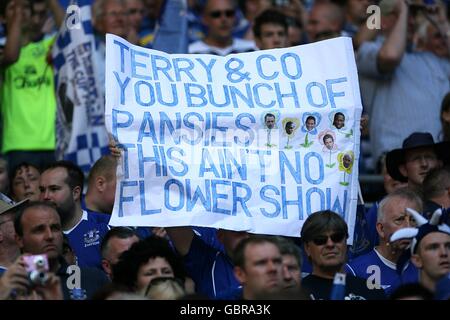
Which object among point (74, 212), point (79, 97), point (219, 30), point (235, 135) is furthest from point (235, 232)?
point (219, 30)

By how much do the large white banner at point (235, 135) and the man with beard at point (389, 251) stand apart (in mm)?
343

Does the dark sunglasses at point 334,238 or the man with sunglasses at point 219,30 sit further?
the man with sunglasses at point 219,30

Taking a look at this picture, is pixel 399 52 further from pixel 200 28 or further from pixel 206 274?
pixel 206 274

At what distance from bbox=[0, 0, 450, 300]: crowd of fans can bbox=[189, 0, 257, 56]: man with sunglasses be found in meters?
0.01

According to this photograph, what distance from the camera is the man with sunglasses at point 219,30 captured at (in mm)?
14375

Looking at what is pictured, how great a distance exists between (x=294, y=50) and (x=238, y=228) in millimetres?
1380

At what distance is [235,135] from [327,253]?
111 centimetres

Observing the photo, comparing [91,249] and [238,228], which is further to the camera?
[91,249]

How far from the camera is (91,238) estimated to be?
11.3 metres

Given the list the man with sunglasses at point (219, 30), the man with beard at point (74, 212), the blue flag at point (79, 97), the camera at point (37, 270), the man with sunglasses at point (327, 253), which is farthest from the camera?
the man with sunglasses at point (219, 30)

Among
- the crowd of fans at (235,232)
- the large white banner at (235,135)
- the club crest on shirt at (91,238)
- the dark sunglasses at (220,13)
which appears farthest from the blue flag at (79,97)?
the large white banner at (235,135)

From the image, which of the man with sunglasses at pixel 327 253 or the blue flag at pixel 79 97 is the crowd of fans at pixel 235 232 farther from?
the blue flag at pixel 79 97

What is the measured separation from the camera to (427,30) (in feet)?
47.9
